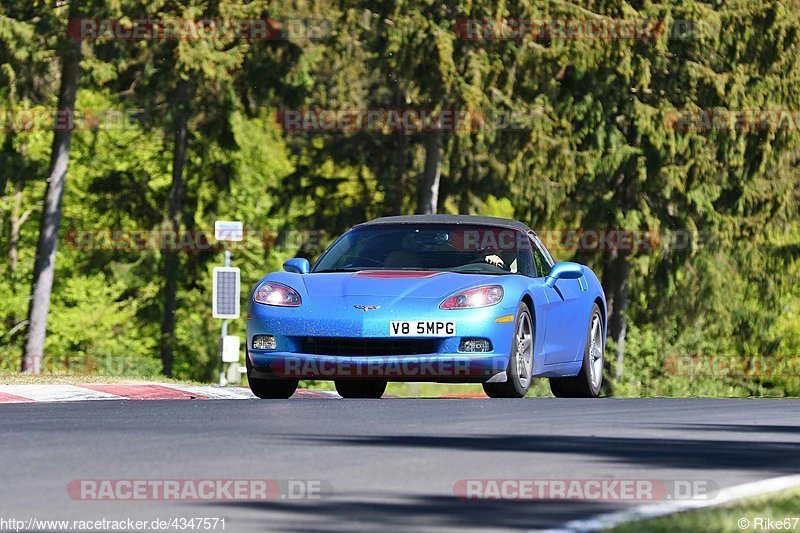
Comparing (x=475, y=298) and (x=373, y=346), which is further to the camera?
(x=475, y=298)

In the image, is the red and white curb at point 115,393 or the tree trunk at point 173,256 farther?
the tree trunk at point 173,256

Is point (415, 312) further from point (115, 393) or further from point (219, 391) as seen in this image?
point (219, 391)

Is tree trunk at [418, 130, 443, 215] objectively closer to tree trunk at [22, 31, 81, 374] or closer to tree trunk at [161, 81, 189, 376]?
tree trunk at [22, 31, 81, 374]

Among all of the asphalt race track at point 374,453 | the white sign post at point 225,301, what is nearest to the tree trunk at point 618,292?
the white sign post at point 225,301

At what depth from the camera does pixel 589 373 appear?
16609 millimetres

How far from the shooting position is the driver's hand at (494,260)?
15.2m

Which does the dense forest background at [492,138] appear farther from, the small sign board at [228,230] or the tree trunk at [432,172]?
the small sign board at [228,230]

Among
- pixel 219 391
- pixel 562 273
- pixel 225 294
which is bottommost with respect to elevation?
pixel 225 294

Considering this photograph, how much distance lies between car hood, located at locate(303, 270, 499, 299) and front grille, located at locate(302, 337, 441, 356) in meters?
0.35

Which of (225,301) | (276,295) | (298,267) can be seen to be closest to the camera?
(276,295)

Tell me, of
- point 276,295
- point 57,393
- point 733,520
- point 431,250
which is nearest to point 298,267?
point 276,295

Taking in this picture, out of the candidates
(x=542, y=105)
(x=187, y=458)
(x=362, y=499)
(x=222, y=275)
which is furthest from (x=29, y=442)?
(x=542, y=105)

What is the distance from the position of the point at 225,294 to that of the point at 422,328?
13.7 meters

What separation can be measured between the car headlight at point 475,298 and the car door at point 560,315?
1045mm
